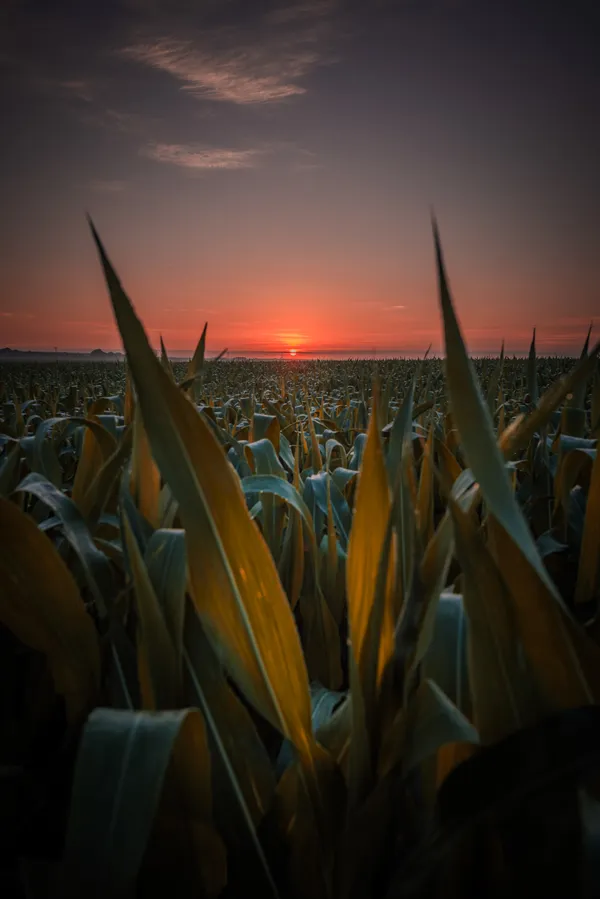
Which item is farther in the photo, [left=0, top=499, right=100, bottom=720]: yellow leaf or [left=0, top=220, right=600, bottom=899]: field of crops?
[left=0, top=499, right=100, bottom=720]: yellow leaf

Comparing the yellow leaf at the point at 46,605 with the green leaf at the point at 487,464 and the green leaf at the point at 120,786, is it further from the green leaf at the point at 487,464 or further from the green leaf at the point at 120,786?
the green leaf at the point at 487,464

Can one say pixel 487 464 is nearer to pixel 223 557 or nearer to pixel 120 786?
pixel 223 557

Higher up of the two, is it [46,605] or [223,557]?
[223,557]

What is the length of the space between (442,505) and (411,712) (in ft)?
4.43

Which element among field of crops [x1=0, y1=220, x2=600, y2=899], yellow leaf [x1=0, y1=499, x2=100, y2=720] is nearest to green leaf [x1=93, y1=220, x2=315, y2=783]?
field of crops [x1=0, y1=220, x2=600, y2=899]

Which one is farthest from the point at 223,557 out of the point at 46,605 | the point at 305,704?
the point at 46,605

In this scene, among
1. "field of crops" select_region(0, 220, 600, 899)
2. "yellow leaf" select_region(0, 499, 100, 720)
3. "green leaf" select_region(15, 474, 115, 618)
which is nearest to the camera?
"field of crops" select_region(0, 220, 600, 899)

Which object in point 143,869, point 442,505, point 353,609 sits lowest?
point 143,869

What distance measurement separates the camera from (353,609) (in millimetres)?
593

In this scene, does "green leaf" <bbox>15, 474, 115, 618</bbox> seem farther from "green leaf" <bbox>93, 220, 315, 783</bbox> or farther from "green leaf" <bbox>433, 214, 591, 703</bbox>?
"green leaf" <bbox>433, 214, 591, 703</bbox>

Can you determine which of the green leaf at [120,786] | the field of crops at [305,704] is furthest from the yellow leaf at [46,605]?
the green leaf at [120,786]

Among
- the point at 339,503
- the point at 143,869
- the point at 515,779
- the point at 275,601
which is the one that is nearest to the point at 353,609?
the point at 275,601

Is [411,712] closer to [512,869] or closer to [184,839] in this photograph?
[512,869]

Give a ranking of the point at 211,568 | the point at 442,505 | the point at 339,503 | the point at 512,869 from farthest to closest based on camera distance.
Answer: the point at 442,505, the point at 339,503, the point at 211,568, the point at 512,869
